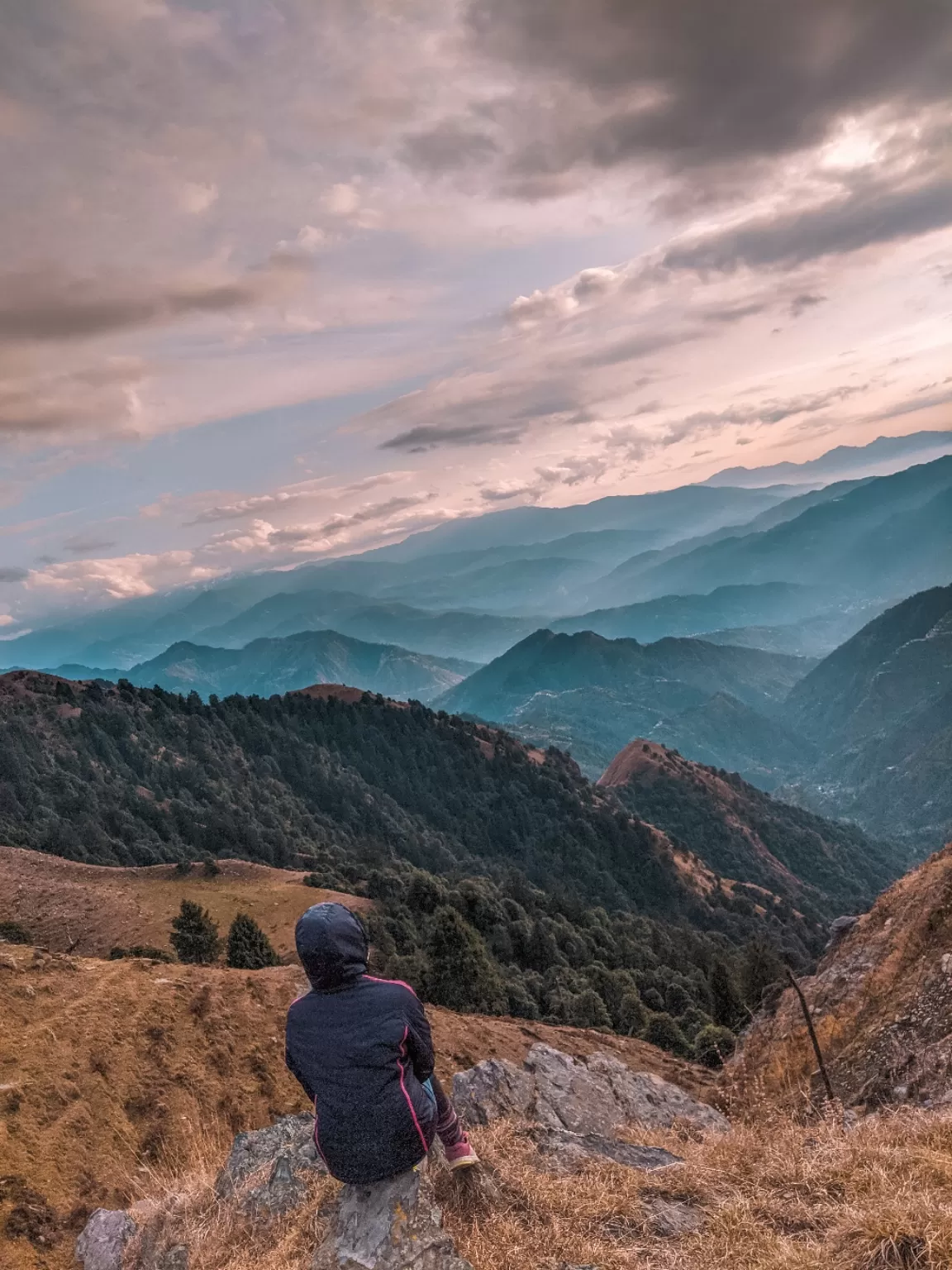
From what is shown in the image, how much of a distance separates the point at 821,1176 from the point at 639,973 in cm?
6955

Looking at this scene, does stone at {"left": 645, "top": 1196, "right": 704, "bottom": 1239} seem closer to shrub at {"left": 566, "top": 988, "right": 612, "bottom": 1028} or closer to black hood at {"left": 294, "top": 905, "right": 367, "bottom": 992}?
black hood at {"left": 294, "top": 905, "right": 367, "bottom": 992}

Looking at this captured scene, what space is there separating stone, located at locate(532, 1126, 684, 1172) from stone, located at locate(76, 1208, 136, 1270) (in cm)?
700

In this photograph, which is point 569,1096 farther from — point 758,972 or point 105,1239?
point 758,972

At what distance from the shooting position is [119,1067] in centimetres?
2008

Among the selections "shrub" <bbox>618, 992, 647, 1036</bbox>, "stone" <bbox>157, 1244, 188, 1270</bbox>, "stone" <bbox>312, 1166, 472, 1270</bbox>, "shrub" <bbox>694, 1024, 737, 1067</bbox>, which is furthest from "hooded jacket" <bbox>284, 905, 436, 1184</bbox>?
"shrub" <bbox>618, 992, 647, 1036</bbox>

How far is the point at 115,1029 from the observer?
21.3 metres

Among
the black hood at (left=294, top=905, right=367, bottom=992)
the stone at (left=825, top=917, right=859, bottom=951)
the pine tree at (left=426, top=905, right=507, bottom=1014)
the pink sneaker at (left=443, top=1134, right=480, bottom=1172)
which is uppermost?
the black hood at (left=294, top=905, right=367, bottom=992)

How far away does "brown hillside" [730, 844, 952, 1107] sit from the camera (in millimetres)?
14586

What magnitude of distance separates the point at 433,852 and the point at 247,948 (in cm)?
12251

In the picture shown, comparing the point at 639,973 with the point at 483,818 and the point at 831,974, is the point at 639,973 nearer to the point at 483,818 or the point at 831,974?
the point at 831,974

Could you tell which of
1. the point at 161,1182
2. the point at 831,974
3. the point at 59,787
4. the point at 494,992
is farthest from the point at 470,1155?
the point at 59,787

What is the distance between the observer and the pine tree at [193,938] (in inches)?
1735

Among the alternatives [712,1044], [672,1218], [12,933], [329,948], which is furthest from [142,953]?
[329,948]

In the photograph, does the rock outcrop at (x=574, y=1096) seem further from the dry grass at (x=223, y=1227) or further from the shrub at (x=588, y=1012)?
the shrub at (x=588, y=1012)
